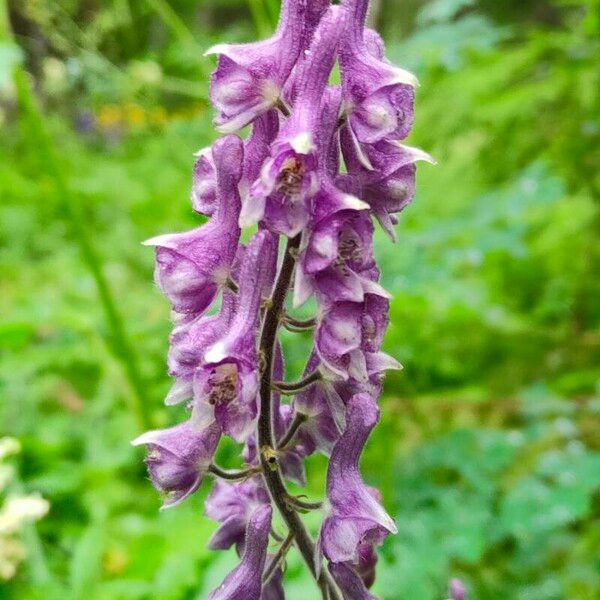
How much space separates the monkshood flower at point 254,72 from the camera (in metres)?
1.45

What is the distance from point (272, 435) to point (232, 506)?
0.94ft

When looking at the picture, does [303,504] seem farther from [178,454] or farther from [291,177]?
[291,177]

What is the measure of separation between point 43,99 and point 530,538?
353 inches

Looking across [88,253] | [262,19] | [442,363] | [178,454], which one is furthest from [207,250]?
[262,19]

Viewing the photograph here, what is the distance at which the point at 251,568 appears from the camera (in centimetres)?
159

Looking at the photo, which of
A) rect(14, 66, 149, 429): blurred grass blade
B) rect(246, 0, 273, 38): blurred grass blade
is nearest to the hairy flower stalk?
rect(14, 66, 149, 429): blurred grass blade

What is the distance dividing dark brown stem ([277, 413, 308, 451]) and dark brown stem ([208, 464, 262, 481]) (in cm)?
9

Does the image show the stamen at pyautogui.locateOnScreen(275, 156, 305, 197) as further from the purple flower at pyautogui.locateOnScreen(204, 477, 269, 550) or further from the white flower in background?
the white flower in background

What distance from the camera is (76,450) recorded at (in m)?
4.20

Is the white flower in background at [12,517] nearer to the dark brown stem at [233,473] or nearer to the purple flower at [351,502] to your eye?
the dark brown stem at [233,473]

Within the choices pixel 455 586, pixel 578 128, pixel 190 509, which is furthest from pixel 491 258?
pixel 455 586

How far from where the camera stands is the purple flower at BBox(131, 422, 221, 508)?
1.55 metres

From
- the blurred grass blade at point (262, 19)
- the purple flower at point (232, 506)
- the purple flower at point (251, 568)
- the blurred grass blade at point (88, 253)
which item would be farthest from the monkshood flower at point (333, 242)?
the blurred grass blade at point (262, 19)

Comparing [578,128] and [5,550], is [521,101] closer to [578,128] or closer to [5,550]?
[578,128]
